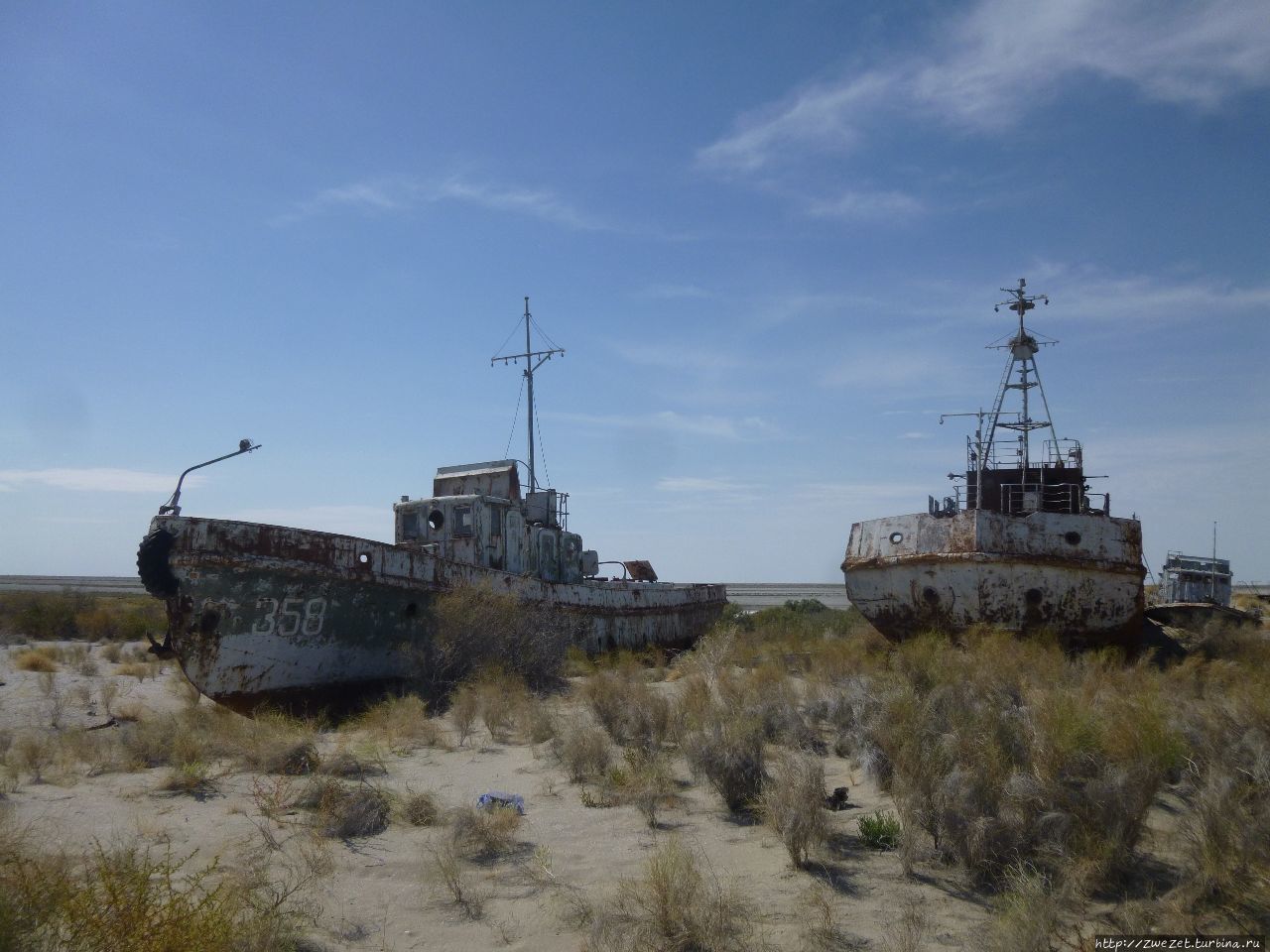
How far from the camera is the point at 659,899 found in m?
3.93

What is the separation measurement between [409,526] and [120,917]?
11.7 meters

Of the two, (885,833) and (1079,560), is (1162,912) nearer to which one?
(885,833)

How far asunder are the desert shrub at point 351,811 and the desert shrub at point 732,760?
2.22m

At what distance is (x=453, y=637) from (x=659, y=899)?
7.65 meters

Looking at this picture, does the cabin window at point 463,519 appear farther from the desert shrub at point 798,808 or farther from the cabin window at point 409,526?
the desert shrub at point 798,808

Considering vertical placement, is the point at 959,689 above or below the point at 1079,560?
below

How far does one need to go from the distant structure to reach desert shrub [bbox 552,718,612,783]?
17.4m

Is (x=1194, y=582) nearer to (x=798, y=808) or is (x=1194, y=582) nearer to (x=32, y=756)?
(x=798, y=808)

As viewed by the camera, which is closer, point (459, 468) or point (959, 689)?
point (959, 689)

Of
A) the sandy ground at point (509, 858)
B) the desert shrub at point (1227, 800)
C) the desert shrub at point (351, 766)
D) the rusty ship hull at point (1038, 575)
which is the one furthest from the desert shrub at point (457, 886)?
the rusty ship hull at point (1038, 575)

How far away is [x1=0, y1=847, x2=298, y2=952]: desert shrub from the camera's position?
3.19 m

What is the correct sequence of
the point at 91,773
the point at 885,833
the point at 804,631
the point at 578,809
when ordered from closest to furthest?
the point at 885,833 → the point at 578,809 → the point at 91,773 → the point at 804,631

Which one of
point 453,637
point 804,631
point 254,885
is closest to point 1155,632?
point 804,631

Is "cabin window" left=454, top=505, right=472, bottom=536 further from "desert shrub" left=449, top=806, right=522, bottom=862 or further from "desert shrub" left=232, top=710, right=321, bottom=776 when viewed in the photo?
"desert shrub" left=449, top=806, right=522, bottom=862
